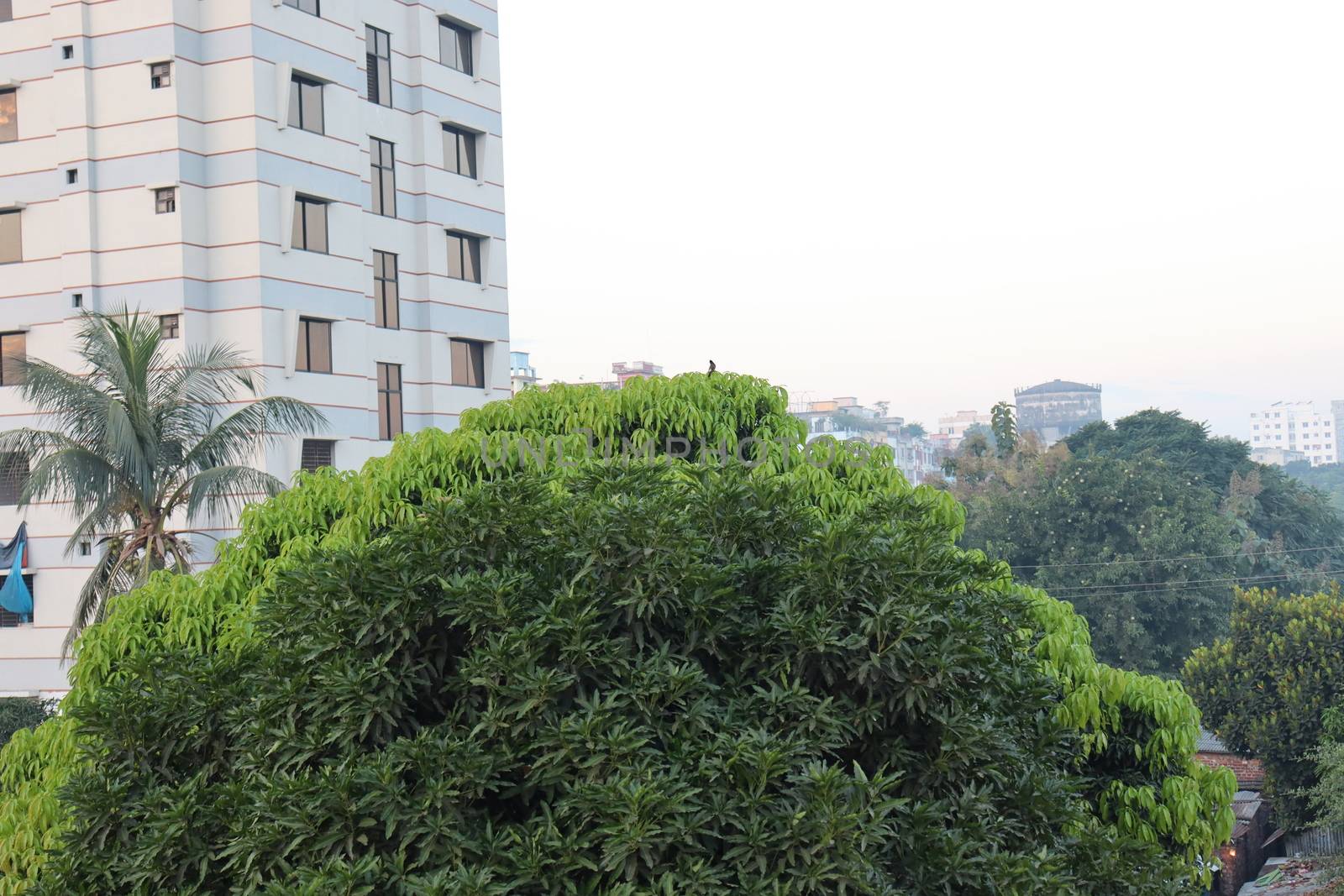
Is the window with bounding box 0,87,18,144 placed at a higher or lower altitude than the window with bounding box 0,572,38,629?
higher

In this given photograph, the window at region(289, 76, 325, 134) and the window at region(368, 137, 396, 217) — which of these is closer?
the window at region(289, 76, 325, 134)

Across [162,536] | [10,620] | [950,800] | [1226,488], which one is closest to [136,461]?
[162,536]

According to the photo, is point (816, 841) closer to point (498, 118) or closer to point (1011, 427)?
point (498, 118)

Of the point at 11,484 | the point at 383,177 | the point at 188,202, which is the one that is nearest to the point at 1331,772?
the point at 383,177

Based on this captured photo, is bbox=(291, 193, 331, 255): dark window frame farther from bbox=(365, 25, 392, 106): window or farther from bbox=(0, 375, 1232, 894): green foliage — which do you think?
bbox=(0, 375, 1232, 894): green foliage

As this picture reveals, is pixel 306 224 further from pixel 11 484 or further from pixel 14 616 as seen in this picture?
pixel 14 616

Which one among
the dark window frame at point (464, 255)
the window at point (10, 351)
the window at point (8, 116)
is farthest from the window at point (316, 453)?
the window at point (8, 116)

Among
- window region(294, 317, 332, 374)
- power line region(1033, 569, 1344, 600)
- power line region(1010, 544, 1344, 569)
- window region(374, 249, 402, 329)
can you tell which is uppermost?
window region(374, 249, 402, 329)

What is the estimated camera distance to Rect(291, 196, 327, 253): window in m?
28.3

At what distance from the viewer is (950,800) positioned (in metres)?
6.27

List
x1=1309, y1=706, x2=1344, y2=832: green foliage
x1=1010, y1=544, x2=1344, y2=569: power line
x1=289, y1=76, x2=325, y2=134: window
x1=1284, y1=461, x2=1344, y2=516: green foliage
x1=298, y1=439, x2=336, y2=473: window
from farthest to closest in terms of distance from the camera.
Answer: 1. x1=1284, y1=461, x2=1344, y2=516: green foliage
2. x1=1010, y1=544, x2=1344, y2=569: power line
3. x1=298, y1=439, x2=336, y2=473: window
4. x1=289, y1=76, x2=325, y2=134: window
5. x1=1309, y1=706, x2=1344, y2=832: green foliage

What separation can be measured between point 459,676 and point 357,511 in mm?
3821

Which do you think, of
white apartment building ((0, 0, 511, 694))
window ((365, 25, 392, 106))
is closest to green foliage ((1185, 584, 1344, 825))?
white apartment building ((0, 0, 511, 694))

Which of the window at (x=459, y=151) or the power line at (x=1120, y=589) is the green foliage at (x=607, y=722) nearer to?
the window at (x=459, y=151)
